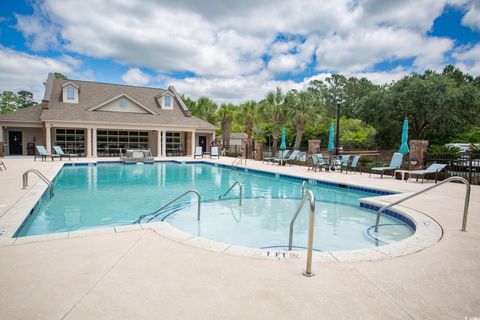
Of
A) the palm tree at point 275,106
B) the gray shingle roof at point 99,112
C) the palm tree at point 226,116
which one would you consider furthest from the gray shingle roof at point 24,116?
the palm tree at point 275,106

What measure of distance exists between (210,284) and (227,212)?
4.80 metres

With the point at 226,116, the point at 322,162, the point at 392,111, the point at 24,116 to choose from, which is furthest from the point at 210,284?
Answer: the point at 226,116

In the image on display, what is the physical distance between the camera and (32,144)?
2297 cm

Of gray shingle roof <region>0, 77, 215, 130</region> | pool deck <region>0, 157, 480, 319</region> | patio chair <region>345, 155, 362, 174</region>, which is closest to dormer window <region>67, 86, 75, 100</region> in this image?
gray shingle roof <region>0, 77, 215, 130</region>

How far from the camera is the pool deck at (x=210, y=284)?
2.37m

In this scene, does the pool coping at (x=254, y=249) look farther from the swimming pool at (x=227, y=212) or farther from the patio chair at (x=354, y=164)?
the patio chair at (x=354, y=164)

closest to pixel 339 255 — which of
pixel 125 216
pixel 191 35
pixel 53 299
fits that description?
pixel 53 299

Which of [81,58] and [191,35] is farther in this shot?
[81,58]

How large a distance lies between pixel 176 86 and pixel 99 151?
11.1 meters

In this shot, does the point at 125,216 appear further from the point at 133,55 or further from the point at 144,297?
the point at 133,55

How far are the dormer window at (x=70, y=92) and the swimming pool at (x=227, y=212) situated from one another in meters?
14.9

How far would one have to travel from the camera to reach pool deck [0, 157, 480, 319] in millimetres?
2365

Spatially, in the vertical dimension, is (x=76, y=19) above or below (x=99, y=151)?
above

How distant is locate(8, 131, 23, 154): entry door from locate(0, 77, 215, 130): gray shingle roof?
5.44 ft
